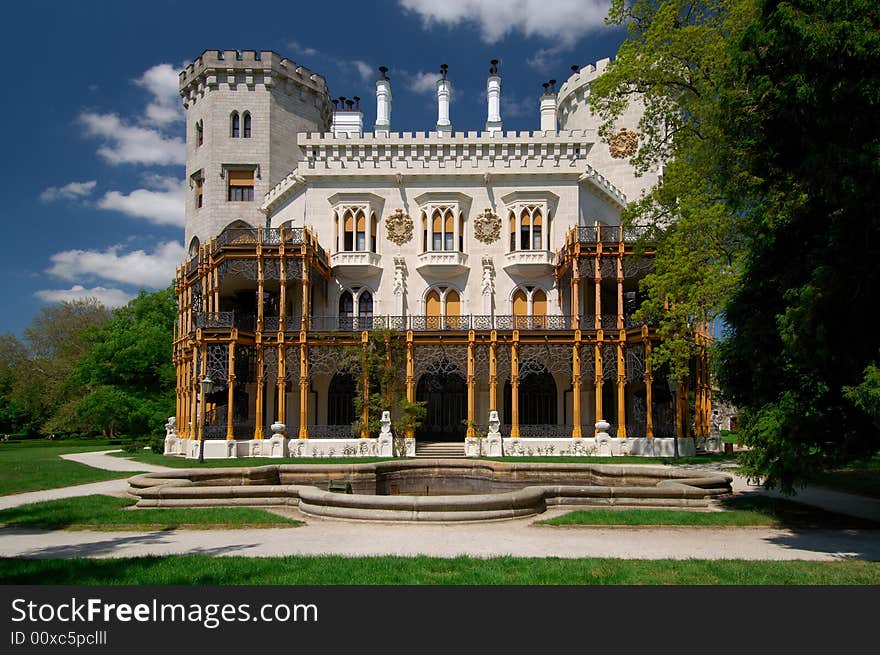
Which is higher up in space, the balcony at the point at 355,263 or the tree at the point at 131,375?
the balcony at the point at 355,263

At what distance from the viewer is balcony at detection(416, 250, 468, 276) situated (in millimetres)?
32188

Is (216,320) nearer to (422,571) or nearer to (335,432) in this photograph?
(335,432)

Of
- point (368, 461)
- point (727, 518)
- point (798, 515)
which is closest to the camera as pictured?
point (727, 518)

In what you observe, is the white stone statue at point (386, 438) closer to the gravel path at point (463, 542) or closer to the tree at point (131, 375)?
the gravel path at point (463, 542)

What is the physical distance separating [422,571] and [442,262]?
1004 inches

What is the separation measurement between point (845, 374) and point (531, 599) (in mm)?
6452

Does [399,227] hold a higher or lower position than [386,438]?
higher

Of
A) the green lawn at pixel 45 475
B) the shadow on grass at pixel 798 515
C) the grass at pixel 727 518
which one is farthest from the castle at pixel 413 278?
the grass at pixel 727 518

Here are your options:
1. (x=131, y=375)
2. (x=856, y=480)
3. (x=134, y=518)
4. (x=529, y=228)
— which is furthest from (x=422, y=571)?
(x=131, y=375)

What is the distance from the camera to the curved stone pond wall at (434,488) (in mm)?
11820

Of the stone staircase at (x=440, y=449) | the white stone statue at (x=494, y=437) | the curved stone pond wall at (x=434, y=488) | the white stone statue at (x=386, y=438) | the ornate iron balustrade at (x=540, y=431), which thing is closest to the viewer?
the curved stone pond wall at (x=434, y=488)

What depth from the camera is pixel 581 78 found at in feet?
123

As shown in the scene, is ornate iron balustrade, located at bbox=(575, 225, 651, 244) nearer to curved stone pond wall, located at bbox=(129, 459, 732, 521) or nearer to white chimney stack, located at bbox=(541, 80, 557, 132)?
white chimney stack, located at bbox=(541, 80, 557, 132)

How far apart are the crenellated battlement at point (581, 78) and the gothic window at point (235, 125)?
19.6 metres
